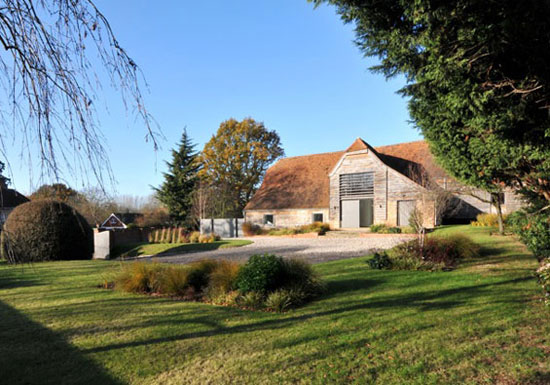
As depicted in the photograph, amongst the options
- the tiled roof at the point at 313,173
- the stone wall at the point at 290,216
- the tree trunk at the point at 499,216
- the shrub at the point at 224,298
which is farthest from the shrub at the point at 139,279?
the stone wall at the point at 290,216

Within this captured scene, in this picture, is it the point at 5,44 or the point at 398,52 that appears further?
the point at 398,52

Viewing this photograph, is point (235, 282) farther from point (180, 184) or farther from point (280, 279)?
point (180, 184)

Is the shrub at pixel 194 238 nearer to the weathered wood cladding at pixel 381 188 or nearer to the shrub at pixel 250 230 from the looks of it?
the shrub at pixel 250 230

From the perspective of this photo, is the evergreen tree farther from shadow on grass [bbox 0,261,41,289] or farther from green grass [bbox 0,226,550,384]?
green grass [bbox 0,226,550,384]

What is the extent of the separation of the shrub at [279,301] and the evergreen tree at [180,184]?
3274 cm

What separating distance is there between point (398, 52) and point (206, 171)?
121 feet

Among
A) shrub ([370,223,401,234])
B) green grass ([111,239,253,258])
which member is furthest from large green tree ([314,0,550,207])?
green grass ([111,239,253,258])

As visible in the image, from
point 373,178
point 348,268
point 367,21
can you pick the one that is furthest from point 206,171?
point 367,21

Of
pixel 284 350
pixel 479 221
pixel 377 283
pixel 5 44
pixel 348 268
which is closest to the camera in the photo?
pixel 5 44

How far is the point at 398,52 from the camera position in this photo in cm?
678

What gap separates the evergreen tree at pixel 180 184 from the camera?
39219 millimetres

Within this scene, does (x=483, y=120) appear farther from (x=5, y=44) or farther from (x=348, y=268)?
(x=5, y=44)

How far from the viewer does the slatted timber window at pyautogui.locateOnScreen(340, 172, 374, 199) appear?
27969 mm

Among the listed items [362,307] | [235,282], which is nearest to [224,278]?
[235,282]
